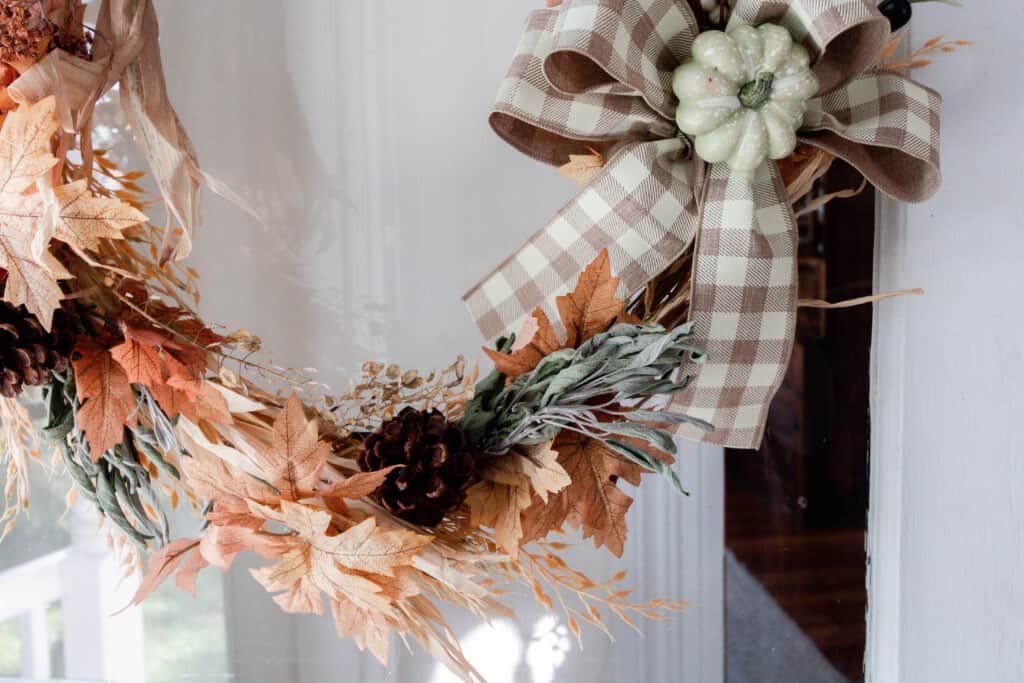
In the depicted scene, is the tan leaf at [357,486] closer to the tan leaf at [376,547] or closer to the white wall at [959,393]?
the tan leaf at [376,547]

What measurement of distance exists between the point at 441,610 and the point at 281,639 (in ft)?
0.50

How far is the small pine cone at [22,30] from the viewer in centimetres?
47

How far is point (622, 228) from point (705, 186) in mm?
63

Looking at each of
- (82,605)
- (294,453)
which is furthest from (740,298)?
(82,605)

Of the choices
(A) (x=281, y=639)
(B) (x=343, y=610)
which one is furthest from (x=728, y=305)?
(A) (x=281, y=639)

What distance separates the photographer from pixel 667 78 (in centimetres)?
49

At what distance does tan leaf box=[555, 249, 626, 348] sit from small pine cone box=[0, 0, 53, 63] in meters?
0.38

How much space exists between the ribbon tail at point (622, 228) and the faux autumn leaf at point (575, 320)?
3 centimetres

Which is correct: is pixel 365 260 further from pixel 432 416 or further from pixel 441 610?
pixel 441 610

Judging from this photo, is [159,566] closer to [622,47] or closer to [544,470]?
[544,470]

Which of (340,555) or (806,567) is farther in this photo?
(806,567)

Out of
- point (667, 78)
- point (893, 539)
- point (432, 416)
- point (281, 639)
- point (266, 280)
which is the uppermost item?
point (667, 78)

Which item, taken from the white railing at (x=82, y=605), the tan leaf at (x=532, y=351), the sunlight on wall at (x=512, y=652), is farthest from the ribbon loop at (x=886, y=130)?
the white railing at (x=82, y=605)

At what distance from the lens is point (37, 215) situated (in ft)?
1.52
